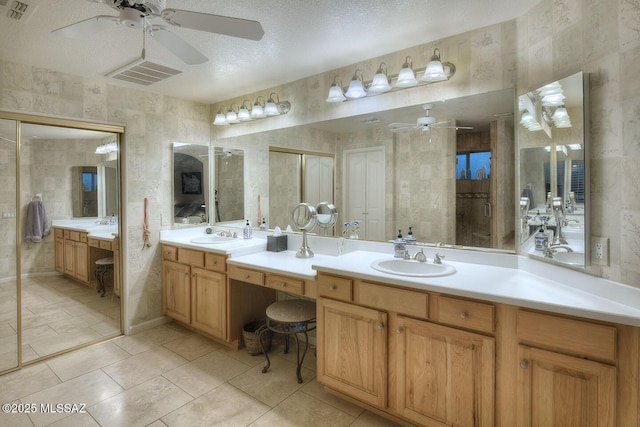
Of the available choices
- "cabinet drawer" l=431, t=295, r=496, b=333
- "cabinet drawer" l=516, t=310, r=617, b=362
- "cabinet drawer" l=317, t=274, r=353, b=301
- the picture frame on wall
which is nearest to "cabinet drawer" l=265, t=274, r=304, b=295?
"cabinet drawer" l=317, t=274, r=353, b=301

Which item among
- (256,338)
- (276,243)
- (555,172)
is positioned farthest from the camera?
(276,243)

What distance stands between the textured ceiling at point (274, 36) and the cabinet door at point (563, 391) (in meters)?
1.82

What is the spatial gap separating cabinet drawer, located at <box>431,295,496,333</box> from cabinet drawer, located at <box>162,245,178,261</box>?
2544mm

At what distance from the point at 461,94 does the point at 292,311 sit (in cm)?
191

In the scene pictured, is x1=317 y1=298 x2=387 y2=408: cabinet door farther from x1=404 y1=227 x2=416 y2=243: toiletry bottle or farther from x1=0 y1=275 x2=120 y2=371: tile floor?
x1=0 y1=275 x2=120 y2=371: tile floor

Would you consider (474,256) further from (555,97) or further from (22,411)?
(22,411)

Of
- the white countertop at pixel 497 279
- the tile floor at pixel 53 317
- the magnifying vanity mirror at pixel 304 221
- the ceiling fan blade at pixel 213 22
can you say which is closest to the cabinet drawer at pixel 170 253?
the tile floor at pixel 53 317

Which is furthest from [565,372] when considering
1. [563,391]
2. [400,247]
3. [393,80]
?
[393,80]

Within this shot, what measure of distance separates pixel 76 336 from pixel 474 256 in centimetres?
344

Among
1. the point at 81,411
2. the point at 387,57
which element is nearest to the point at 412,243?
the point at 387,57

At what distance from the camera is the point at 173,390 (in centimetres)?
223

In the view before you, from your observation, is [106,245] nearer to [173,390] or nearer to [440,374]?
[173,390]

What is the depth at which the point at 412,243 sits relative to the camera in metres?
2.29

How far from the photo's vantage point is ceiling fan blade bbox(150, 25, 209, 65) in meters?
1.46
